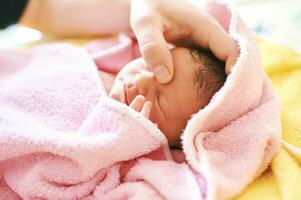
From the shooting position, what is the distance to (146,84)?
88cm

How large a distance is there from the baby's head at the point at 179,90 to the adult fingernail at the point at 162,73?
0.08ft

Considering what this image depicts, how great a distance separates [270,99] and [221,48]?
0.42 feet

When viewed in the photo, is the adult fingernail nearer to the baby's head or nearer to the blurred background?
the baby's head

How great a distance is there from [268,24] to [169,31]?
1.60 ft

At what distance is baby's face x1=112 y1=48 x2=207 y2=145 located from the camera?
34.3 inches

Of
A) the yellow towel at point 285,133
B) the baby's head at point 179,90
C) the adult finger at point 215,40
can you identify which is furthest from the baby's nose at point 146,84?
the yellow towel at point 285,133

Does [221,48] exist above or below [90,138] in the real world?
above

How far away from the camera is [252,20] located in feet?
4.54

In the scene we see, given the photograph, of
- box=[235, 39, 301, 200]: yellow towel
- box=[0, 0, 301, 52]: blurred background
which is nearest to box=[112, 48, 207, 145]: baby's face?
box=[235, 39, 301, 200]: yellow towel

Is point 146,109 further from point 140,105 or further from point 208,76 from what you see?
point 208,76

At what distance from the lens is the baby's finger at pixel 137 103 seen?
33.1 inches

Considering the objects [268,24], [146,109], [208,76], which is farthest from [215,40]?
[268,24]

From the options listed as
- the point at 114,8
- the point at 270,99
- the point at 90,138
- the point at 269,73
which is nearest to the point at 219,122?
the point at 270,99

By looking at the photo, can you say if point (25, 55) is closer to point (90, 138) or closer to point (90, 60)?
point (90, 60)
